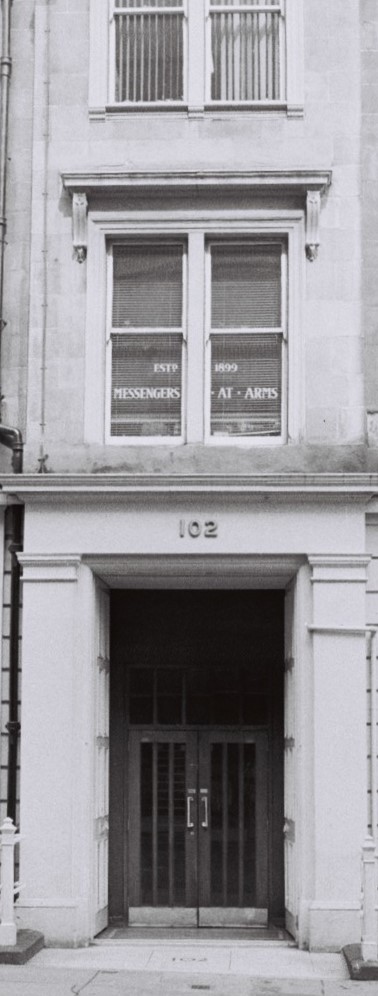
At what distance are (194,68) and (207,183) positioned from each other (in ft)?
4.92

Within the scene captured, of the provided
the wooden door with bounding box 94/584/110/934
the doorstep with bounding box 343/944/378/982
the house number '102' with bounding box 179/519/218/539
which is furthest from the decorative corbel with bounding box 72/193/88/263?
the doorstep with bounding box 343/944/378/982

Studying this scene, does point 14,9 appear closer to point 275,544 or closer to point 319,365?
point 319,365

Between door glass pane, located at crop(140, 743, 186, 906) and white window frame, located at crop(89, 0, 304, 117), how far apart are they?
23.4 ft

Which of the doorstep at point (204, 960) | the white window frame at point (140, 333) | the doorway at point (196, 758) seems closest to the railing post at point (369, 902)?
the doorstep at point (204, 960)

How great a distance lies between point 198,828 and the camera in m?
15.8

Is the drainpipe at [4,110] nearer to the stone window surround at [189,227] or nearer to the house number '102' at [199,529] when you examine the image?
the stone window surround at [189,227]

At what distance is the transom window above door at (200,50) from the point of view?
49.2ft

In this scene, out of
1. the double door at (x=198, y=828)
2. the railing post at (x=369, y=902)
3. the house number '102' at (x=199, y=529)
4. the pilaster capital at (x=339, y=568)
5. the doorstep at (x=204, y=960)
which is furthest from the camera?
the double door at (x=198, y=828)

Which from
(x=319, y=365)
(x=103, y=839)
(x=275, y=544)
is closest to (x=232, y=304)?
(x=319, y=365)

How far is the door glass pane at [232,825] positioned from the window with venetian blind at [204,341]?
12.6 feet

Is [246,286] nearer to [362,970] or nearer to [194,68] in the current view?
[194,68]

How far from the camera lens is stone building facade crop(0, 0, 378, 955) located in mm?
13945

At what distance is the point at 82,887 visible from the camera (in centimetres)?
1381

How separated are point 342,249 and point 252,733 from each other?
5554 millimetres
